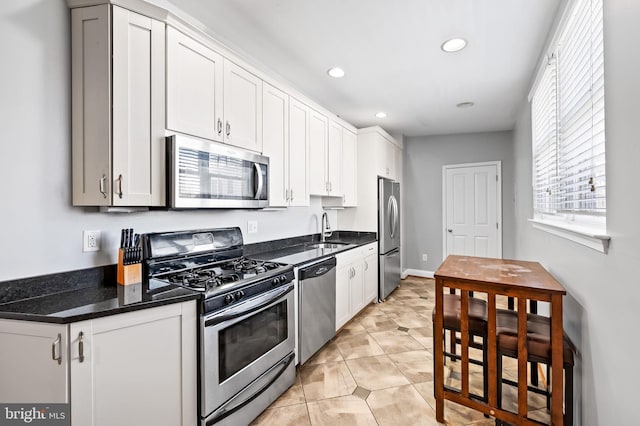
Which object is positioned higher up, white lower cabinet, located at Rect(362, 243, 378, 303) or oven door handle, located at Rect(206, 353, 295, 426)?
white lower cabinet, located at Rect(362, 243, 378, 303)

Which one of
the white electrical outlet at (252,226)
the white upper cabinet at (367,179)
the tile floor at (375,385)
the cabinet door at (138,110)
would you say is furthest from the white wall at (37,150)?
the white upper cabinet at (367,179)

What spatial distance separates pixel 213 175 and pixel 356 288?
2.21 m

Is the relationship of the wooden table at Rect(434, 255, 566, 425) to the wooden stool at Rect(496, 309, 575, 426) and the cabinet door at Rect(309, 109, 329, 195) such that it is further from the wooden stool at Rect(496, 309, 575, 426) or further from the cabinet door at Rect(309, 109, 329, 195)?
the cabinet door at Rect(309, 109, 329, 195)

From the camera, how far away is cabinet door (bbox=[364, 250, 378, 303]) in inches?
149

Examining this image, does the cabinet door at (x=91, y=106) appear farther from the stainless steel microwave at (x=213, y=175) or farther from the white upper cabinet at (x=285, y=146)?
the white upper cabinet at (x=285, y=146)

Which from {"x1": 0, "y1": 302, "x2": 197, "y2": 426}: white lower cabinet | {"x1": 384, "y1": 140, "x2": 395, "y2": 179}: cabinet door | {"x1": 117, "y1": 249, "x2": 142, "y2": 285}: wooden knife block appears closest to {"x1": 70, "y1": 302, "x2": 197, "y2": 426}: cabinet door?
{"x1": 0, "y1": 302, "x2": 197, "y2": 426}: white lower cabinet

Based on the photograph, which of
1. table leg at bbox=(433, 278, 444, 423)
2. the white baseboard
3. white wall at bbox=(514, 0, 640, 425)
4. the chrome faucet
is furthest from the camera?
the white baseboard

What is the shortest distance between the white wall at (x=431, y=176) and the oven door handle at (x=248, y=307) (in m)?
4.09

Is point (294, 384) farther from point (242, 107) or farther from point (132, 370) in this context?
point (242, 107)

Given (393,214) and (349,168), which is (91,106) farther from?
(393,214)

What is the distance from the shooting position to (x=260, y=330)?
192 cm

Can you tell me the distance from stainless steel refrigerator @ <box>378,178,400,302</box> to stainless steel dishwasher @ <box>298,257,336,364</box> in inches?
58.8

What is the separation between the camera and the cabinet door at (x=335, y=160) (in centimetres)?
356

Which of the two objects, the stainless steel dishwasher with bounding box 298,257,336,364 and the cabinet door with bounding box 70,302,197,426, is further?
the stainless steel dishwasher with bounding box 298,257,336,364
